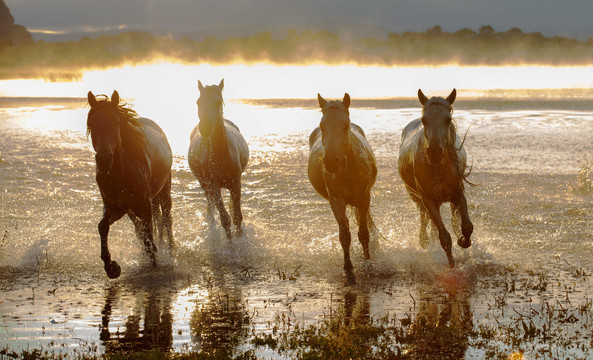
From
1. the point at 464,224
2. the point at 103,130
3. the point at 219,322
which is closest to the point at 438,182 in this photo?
the point at 464,224

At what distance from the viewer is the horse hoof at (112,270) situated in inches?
335

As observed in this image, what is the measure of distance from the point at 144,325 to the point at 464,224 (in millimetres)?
3805

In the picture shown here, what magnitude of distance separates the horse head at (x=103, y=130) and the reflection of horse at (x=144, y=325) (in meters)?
1.51

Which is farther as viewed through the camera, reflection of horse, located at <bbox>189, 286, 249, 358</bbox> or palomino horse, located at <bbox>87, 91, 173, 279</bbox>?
palomino horse, located at <bbox>87, 91, 173, 279</bbox>

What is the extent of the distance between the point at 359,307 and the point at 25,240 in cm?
567

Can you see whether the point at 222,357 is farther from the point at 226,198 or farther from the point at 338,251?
the point at 226,198

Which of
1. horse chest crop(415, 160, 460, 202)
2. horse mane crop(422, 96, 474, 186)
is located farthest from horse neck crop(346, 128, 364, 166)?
horse mane crop(422, 96, 474, 186)

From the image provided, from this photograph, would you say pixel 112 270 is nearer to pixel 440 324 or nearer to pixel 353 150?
pixel 353 150

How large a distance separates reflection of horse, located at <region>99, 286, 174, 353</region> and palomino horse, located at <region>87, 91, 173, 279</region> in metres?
0.71

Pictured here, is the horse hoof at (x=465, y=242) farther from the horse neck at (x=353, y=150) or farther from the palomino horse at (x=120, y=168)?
the palomino horse at (x=120, y=168)

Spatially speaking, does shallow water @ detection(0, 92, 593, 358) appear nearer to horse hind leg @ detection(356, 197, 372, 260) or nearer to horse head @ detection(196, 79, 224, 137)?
horse hind leg @ detection(356, 197, 372, 260)

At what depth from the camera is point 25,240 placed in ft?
35.6

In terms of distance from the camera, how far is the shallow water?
710 centimetres

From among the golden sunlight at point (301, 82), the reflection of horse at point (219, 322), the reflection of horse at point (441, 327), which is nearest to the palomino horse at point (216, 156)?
the reflection of horse at point (219, 322)
